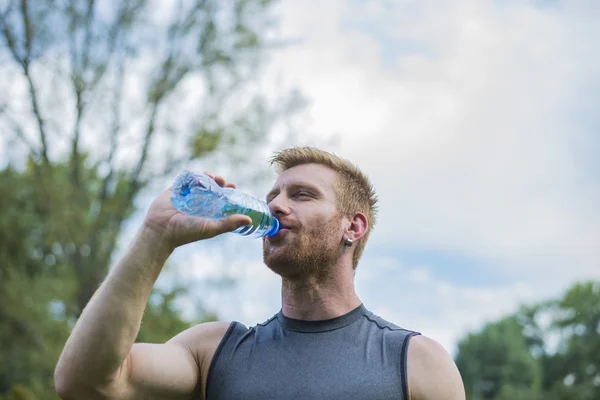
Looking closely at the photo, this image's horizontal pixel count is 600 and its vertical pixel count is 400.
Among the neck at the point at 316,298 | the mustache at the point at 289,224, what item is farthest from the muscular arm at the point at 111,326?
the neck at the point at 316,298

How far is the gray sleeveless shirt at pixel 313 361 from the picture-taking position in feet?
8.21

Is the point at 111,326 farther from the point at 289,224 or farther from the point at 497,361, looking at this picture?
the point at 497,361

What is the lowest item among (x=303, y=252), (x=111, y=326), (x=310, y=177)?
(x=111, y=326)

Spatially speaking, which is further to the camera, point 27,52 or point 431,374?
point 27,52

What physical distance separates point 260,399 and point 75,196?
10101 mm

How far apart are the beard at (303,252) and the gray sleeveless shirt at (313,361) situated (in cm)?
21

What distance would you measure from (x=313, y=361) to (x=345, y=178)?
91 cm

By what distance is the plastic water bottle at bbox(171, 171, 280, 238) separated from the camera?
8.16 ft

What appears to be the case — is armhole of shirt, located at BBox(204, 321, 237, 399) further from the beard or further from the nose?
the nose

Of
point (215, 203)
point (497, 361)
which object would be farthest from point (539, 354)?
point (215, 203)

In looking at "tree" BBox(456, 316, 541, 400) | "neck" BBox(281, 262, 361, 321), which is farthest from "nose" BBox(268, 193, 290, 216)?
"tree" BBox(456, 316, 541, 400)

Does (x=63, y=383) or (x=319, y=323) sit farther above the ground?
(x=319, y=323)

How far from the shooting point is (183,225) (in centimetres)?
228

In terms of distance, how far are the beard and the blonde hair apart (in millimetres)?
221
